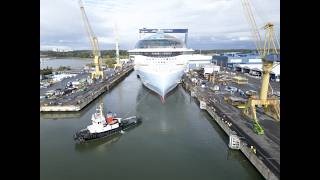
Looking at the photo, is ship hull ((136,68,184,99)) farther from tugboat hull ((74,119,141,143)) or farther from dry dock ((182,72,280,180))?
tugboat hull ((74,119,141,143))

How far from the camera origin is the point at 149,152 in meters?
12.5

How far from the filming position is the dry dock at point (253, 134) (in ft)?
31.9

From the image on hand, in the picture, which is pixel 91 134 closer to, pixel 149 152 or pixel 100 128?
pixel 100 128

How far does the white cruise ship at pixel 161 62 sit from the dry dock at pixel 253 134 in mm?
4346

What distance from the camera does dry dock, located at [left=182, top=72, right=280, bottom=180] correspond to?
971 cm

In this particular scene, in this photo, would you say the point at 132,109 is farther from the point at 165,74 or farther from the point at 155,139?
the point at 155,139

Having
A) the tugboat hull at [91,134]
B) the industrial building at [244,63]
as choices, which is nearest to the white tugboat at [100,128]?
the tugboat hull at [91,134]

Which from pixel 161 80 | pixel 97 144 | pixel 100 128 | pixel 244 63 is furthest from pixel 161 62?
pixel 244 63

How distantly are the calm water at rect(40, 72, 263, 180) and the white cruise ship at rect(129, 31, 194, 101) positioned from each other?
Answer: 4984 mm

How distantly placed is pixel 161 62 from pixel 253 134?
1446 centimetres

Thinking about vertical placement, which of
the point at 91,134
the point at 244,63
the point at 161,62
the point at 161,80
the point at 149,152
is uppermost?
the point at 244,63

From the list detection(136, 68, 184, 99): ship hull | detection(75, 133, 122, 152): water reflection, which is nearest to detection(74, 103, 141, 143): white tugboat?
detection(75, 133, 122, 152): water reflection

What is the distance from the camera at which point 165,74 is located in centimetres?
2388
